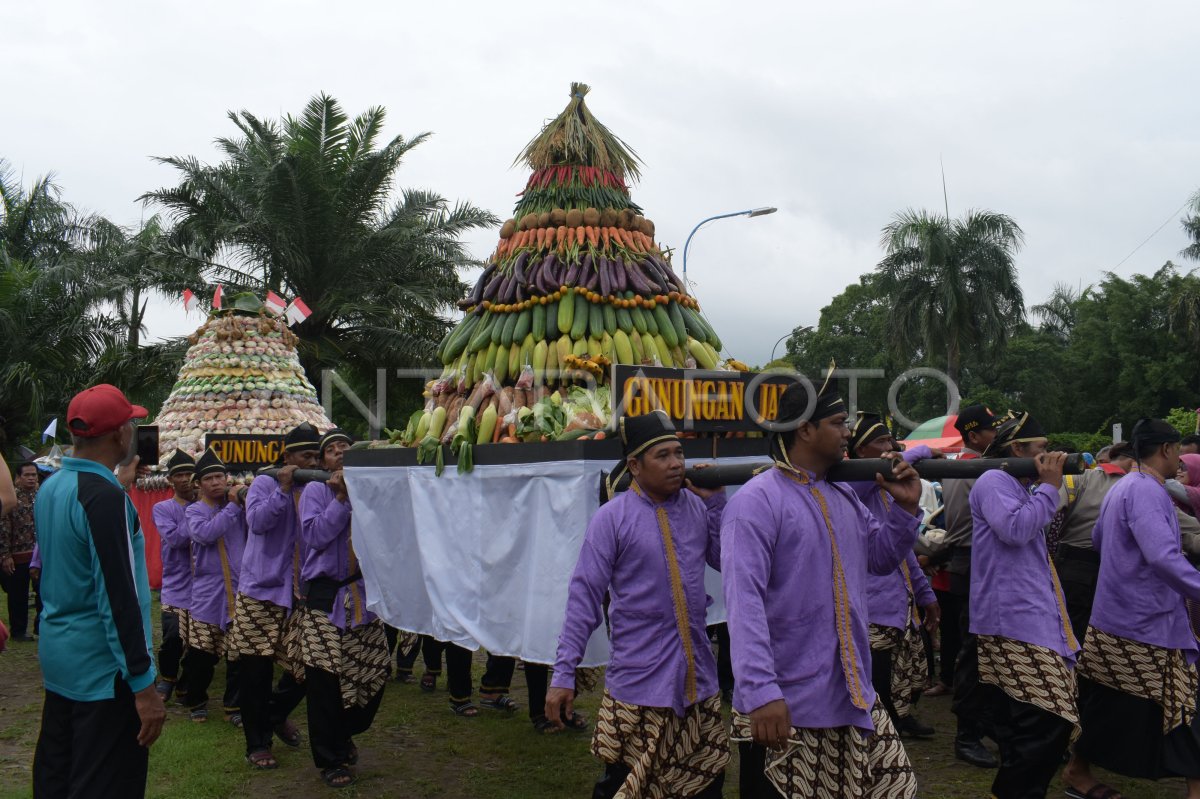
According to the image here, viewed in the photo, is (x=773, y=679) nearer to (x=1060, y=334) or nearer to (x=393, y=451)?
(x=393, y=451)

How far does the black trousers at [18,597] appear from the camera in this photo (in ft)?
36.1

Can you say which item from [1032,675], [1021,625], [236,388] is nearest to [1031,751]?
[1032,675]

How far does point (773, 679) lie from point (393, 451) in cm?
325

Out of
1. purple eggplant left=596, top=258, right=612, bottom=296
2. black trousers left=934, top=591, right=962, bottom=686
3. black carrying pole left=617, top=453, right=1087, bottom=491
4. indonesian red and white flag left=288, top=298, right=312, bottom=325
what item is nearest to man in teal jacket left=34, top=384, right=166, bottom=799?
black carrying pole left=617, top=453, right=1087, bottom=491

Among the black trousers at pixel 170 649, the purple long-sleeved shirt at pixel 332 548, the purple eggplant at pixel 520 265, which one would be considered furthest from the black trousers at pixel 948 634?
the black trousers at pixel 170 649

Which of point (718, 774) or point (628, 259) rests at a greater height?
point (628, 259)

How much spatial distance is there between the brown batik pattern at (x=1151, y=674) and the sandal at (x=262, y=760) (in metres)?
4.77

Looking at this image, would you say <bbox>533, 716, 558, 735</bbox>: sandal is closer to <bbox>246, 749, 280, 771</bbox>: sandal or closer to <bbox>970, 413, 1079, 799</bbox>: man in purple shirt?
<bbox>246, 749, 280, 771</bbox>: sandal

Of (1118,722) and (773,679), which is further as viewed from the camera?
(1118,722)

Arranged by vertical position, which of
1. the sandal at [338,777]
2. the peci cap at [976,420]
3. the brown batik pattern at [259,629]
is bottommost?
the sandal at [338,777]

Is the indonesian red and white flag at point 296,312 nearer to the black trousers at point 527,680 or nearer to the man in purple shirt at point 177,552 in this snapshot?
the man in purple shirt at point 177,552

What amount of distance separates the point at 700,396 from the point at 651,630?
142cm

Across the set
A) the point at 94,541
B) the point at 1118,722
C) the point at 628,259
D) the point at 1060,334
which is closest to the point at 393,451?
the point at 628,259

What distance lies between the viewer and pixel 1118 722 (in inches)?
201
